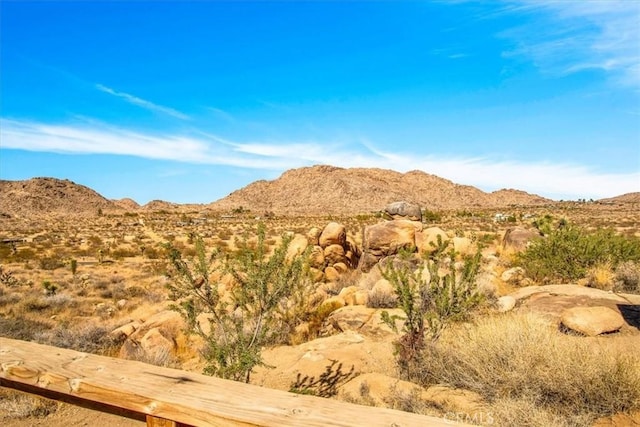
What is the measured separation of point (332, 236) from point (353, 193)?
78.6m

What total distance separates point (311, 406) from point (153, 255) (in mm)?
25514

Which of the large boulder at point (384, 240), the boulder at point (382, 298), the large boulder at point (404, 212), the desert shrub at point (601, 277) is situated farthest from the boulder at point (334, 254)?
the desert shrub at point (601, 277)

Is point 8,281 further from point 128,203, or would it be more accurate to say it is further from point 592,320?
point 128,203

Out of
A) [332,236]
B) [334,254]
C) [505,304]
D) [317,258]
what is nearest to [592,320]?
[505,304]

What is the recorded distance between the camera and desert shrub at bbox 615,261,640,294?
11094 millimetres

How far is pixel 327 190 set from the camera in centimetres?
9881

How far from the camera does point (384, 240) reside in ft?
61.4

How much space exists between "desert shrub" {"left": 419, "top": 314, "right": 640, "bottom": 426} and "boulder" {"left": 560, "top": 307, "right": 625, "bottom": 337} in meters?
2.02

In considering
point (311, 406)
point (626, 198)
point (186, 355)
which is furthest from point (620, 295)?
point (626, 198)

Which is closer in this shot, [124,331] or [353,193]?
[124,331]

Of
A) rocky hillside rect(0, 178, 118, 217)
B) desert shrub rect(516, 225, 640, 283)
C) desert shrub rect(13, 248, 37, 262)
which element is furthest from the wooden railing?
rocky hillside rect(0, 178, 118, 217)

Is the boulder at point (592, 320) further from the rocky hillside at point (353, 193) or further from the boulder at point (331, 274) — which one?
the rocky hillside at point (353, 193)

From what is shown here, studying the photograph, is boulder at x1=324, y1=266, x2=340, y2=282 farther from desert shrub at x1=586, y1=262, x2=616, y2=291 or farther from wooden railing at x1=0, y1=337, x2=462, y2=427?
wooden railing at x1=0, y1=337, x2=462, y2=427

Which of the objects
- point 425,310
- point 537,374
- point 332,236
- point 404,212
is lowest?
point 537,374
